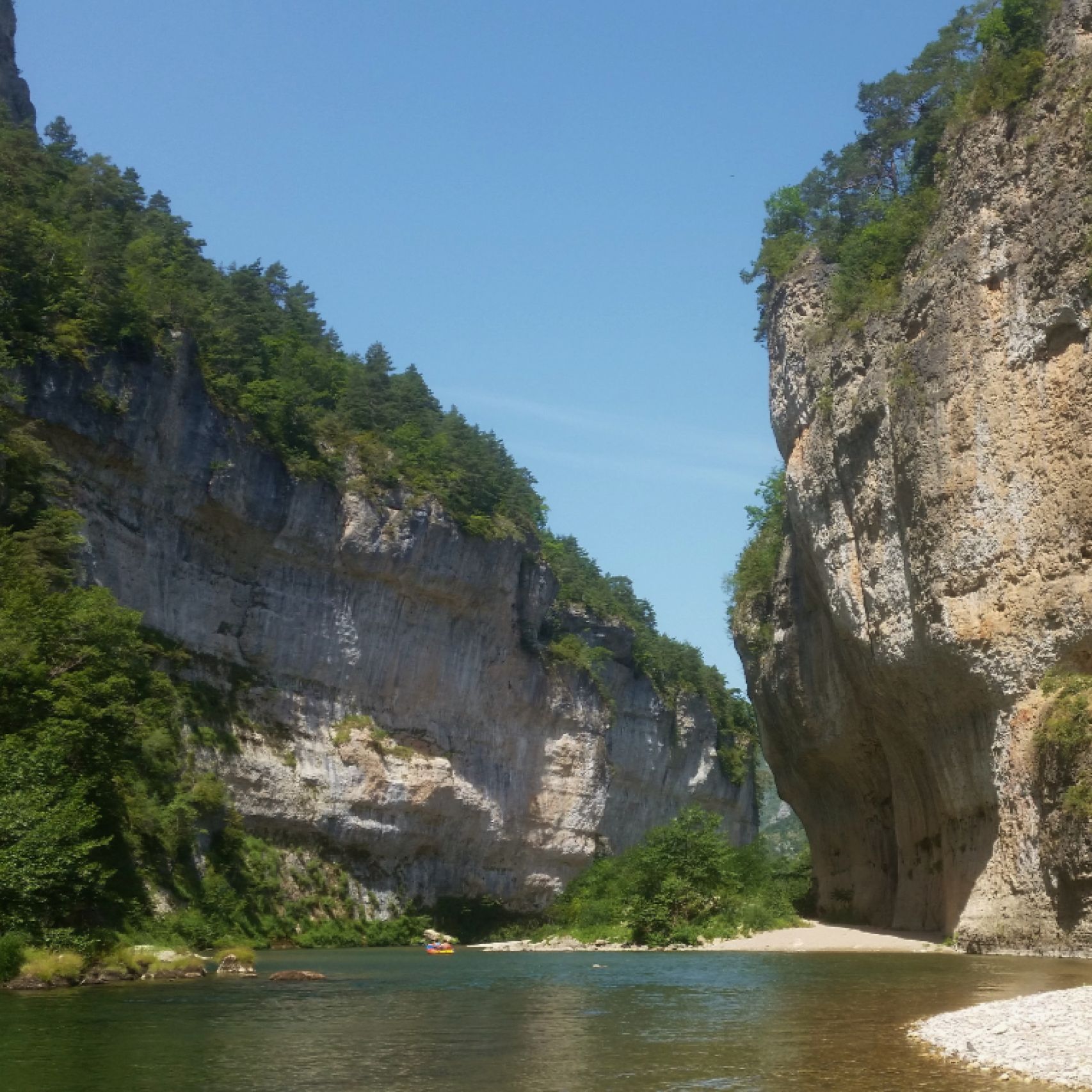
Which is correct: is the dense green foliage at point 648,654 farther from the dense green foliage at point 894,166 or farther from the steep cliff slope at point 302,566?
the dense green foliage at point 894,166

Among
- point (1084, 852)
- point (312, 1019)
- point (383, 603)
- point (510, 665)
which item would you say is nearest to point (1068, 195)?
point (1084, 852)

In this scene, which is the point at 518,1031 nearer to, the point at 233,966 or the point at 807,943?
the point at 233,966

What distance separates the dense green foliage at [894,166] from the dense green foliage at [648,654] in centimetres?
2589

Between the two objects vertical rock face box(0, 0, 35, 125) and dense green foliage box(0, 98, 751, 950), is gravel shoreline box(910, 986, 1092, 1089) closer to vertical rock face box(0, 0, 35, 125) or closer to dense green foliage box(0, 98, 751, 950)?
dense green foliage box(0, 98, 751, 950)

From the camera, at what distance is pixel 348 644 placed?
51.5 metres

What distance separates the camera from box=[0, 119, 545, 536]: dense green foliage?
41.5 metres

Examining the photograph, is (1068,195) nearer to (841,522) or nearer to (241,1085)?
(841,522)

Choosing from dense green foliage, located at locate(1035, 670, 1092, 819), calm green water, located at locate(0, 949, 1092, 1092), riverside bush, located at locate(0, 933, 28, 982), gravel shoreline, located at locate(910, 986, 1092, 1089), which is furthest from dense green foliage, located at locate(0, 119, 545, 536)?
gravel shoreline, located at locate(910, 986, 1092, 1089)

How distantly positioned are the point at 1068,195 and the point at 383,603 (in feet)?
109

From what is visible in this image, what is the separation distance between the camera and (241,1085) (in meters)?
11.5

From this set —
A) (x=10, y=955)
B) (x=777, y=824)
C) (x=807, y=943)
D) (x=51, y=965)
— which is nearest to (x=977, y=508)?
(x=807, y=943)

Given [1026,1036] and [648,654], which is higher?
[648,654]

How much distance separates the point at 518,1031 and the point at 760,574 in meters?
33.3

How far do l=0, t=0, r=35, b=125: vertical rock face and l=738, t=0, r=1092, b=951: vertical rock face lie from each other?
53.2 metres
